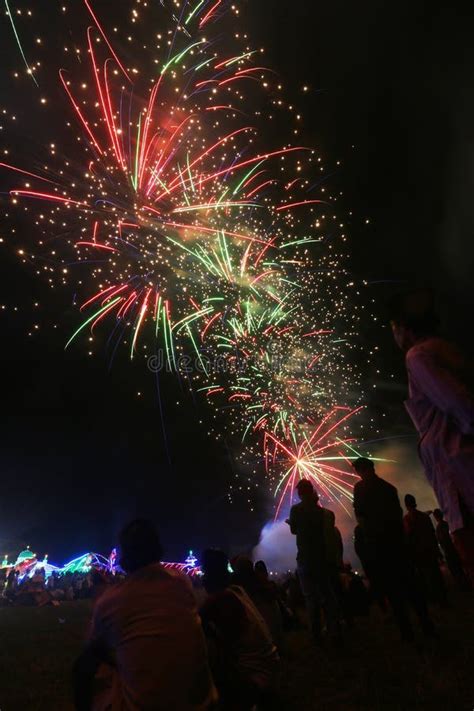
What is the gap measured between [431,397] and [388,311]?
0.66 metres

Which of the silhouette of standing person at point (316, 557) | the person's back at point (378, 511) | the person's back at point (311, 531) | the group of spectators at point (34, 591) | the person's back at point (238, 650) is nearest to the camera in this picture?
the person's back at point (238, 650)

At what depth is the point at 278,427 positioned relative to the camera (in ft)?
53.9

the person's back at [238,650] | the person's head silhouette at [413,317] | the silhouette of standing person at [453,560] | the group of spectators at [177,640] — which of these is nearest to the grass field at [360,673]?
the person's back at [238,650]

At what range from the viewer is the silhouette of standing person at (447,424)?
188cm

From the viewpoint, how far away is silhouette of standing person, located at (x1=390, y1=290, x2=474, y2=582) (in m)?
1.88

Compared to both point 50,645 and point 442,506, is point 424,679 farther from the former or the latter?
point 50,645

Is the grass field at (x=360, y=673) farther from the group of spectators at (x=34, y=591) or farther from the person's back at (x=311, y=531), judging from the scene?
the group of spectators at (x=34, y=591)

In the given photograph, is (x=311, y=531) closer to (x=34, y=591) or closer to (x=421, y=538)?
(x=421, y=538)

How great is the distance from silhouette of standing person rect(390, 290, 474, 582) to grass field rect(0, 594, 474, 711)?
4.71 feet

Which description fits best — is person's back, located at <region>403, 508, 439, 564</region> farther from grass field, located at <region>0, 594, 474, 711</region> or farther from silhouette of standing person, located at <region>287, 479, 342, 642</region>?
silhouette of standing person, located at <region>287, 479, 342, 642</region>

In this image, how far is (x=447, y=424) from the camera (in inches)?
78.7

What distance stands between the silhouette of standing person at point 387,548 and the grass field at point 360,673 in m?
0.29

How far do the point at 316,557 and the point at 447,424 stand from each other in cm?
350

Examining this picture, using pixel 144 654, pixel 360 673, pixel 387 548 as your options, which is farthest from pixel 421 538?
pixel 144 654
